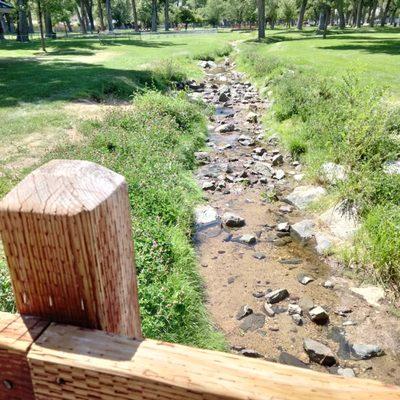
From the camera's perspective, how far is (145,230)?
6.47 metres

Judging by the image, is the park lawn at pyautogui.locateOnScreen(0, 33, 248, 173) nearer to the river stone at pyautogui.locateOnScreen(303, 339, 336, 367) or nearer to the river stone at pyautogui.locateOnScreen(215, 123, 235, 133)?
the river stone at pyautogui.locateOnScreen(215, 123, 235, 133)

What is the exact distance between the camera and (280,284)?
6750 mm

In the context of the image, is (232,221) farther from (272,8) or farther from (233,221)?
(272,8)

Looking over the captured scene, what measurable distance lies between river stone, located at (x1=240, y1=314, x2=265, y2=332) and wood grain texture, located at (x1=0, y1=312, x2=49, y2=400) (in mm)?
4883

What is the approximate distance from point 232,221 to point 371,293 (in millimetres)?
3120

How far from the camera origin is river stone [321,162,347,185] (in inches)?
358

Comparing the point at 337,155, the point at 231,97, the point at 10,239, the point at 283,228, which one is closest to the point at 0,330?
the point at 10,239

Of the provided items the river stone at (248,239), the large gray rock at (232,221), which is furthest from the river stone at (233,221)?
the river stone at (248,239)

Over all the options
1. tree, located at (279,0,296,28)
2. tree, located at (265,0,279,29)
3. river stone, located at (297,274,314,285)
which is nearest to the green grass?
river stone, located at (297,274,314,285)

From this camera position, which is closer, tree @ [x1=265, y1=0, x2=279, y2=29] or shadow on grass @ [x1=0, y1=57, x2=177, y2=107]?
shadow on grass @ [x1=0, y1=57, x2=177, y2=107]

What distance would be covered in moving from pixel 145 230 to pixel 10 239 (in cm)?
526

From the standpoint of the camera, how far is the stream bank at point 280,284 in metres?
5.40

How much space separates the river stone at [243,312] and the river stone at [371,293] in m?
1.78

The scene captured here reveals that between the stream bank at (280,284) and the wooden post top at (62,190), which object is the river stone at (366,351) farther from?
the wooden post top at (62,190)
